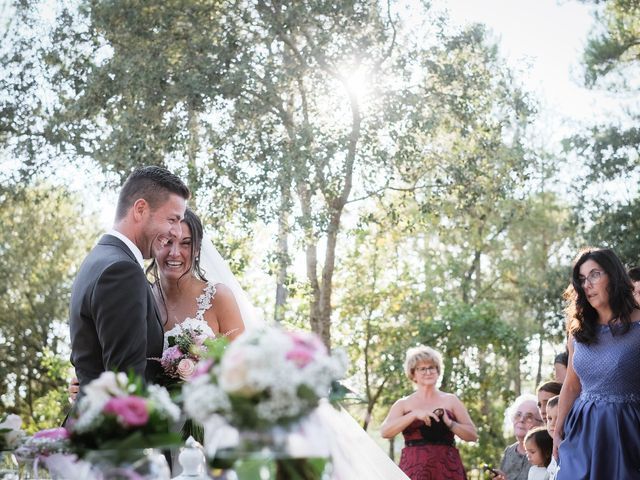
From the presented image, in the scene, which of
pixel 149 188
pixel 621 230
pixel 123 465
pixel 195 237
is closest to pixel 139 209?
pixel 149 188

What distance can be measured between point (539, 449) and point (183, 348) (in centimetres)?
259

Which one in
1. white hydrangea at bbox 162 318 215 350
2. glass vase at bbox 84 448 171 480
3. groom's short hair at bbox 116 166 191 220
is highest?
groom's short hair at bbox 116 166 191 220

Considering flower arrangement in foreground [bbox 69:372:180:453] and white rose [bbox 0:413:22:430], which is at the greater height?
white rose [bbox 0:413:22:430]

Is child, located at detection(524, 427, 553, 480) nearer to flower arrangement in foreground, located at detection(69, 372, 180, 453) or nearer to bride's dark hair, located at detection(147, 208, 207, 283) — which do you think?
bride's dark hair, located at detection(147, 208, 207, 283)

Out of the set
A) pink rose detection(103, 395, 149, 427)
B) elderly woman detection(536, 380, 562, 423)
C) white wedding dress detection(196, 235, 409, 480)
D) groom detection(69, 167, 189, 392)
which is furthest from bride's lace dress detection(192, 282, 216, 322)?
elderly woman detection(536, 380, 562, 423)

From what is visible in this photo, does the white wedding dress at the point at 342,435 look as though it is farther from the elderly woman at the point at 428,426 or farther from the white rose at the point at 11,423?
the elderly woman at the point at 428,426

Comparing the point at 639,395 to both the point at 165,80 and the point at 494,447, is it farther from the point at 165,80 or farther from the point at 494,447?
the point at 494,447

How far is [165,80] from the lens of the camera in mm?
10891

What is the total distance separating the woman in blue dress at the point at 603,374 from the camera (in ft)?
13.6

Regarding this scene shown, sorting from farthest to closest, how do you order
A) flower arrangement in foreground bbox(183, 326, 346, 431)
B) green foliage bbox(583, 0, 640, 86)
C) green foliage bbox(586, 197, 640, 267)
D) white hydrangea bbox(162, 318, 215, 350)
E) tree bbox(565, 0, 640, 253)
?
green foliage bbox(583, 0, 640, 86)
tree bbox(565, 0, 640, 253)
green foliage bbox(586, 197, 640, 267)
white hydrangea bbox(162, 318, 215, 350)
flower arrangement in foreground bbox(183, 326, 346, 431)

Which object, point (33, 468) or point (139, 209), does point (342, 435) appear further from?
point (33, 468)

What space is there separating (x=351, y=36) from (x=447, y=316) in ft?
19.4

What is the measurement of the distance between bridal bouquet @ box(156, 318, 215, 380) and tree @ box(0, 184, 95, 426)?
45.5ft

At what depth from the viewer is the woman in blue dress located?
13.6 ft
